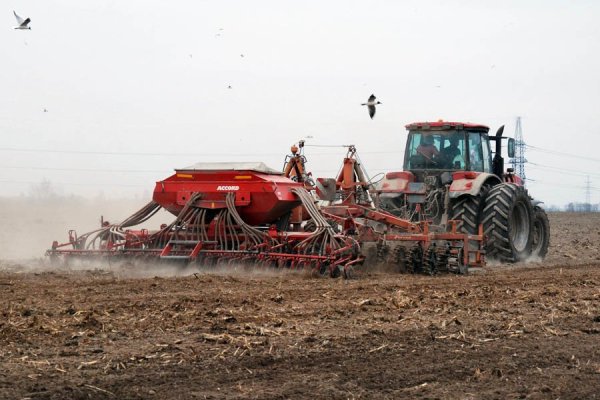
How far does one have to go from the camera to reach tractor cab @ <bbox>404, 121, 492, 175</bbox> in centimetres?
1650

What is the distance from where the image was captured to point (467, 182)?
16.0 meters

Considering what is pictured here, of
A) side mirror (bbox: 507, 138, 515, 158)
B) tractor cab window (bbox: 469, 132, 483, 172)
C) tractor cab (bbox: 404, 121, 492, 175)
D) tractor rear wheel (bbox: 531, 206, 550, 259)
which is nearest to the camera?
tractor cab (bbox: 404, 121, 492, 175)

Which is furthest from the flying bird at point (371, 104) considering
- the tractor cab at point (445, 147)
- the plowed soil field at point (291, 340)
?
the plowed soil field at point (291, 340)

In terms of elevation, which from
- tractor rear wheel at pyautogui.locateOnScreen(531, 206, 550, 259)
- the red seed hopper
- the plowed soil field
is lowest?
the plowed soil field

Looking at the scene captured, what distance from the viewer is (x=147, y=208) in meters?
15.2

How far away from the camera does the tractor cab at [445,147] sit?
54.1 feet

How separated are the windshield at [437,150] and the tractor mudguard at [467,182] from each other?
1.01 feet

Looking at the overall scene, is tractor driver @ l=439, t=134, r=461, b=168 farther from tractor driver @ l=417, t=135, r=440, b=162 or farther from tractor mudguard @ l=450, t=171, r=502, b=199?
tractor mudguard @ l=450, t=171, r=502, b=199

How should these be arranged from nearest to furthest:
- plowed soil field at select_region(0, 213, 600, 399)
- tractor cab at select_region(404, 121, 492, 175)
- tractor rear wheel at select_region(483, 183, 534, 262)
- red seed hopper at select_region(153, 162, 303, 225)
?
1. plowed soil field at select_region(0, 213, 600, 399)
2. red seed hopper at select_region(153, 162, 303, 225)
3. tractor rear wheel at select_region(483, 183, 534, 262)
4. tractor cab at select_region(404, 121, 492, 175)

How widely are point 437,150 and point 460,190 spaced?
114 centimetres

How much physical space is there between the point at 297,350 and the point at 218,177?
781 cm

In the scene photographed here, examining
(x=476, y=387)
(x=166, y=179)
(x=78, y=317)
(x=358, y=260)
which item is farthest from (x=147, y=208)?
(x=476, y=387)

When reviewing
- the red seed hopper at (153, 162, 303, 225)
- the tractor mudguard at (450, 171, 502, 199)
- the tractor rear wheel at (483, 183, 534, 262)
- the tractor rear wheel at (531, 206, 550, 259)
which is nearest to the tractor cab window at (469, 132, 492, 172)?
the tractor mudguard at (450, 171, 502, 199)

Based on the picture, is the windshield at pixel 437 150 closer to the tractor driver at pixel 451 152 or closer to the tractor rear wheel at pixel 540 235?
the tractor driver at pixel 451 152
